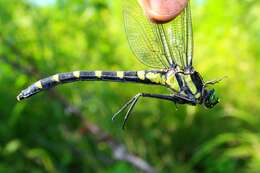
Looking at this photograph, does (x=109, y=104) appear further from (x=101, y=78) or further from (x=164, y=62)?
(x=164, y=62)

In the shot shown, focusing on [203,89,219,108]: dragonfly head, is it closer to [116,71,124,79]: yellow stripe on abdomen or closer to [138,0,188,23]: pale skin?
[116,71,124,79]: yellow stripe on abdomen

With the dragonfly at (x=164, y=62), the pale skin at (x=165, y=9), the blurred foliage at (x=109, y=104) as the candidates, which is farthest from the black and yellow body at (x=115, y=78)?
the blurred foliage at (x=109, y=104)

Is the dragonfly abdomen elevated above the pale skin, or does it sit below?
above

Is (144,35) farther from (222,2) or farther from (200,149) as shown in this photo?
(222,2)

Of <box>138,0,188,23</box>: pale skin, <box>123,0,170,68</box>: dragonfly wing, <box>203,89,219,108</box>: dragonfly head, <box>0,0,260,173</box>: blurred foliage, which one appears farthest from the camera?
<box>0,0,260,173</box>: blurred foliage

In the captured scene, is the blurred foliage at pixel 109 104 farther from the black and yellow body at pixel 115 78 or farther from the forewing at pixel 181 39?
the forewing at pixel 181 39

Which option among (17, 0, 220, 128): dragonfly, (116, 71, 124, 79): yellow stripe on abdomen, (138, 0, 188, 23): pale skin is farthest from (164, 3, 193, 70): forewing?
(138, 0, 188, 23): pale skin
